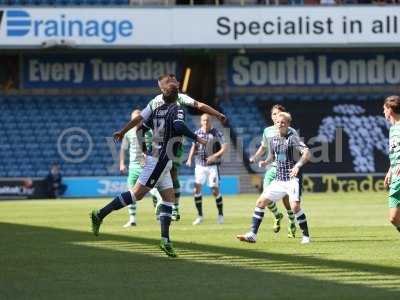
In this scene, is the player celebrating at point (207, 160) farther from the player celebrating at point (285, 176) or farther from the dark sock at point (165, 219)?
the dark sock at point (165, 219)

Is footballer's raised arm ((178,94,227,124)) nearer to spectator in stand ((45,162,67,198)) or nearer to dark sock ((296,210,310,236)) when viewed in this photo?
dark sock ((296,210,310,236))

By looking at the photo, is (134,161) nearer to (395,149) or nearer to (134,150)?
(134,150)

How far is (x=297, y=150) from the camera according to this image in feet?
56.9

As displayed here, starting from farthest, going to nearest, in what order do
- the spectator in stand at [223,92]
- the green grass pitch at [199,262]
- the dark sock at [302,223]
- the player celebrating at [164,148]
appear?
the spectator in stand at [223,92], the dark sock at [302,223], the player celebrating at [164,148], the green grass pitch at [199,262]

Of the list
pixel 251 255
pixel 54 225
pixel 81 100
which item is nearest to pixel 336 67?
pixel 81 100

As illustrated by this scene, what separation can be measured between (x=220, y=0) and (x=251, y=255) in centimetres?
3129

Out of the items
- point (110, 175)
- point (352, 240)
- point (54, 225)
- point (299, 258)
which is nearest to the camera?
point (299, 258)

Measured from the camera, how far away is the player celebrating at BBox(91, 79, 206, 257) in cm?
1395

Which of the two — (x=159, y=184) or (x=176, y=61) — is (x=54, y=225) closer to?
(x=159, y=184)

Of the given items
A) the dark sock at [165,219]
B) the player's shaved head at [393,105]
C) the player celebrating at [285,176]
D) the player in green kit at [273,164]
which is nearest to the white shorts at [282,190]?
the player celebrating at [285,176]

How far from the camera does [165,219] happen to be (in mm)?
14188

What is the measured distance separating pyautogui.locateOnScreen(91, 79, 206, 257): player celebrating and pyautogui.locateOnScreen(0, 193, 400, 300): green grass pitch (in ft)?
2.08

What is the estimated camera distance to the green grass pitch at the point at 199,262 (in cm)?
1044

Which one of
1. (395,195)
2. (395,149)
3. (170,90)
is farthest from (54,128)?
(395,195)
